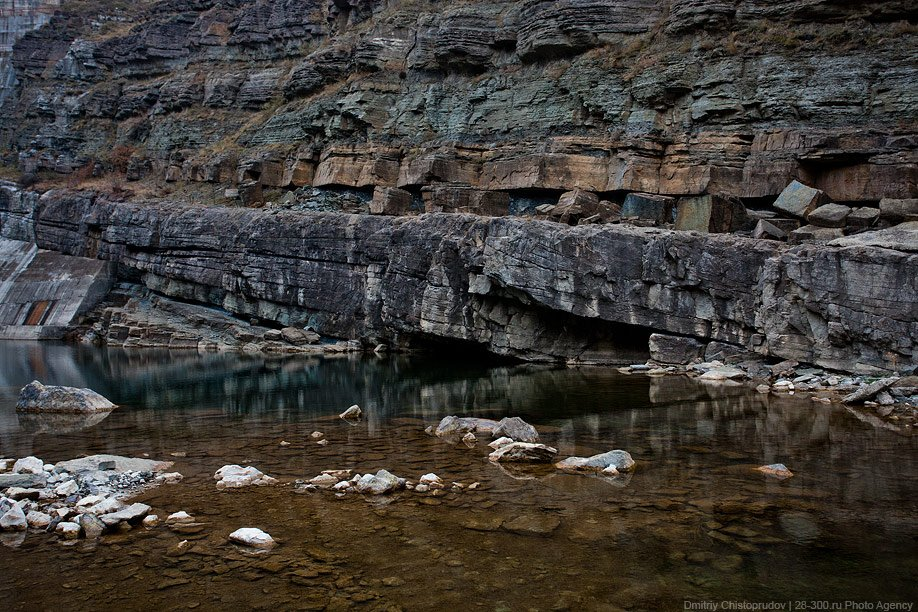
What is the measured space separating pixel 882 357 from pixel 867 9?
76.6 feet

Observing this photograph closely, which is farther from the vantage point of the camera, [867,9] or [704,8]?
[704,8]

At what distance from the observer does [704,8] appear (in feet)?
140

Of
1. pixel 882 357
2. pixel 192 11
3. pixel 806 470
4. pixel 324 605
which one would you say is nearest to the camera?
pixel 324 605

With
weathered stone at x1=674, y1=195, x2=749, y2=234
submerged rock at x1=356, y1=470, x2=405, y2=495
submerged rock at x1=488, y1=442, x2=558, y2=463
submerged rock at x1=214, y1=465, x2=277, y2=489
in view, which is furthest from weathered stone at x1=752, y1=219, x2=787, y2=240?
submerged rock at x1=214, y1=465, x2=277, y2=489

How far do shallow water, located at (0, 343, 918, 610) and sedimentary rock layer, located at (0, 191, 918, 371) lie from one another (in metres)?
7.49

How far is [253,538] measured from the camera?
948cm

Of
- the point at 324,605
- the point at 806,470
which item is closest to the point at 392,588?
the point at 324,605

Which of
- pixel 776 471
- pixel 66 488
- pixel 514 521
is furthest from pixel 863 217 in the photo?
pixel 66 488

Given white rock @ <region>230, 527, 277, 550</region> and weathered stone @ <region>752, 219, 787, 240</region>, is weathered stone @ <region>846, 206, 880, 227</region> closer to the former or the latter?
weathered stone @ <region>752, 219, 787, 240</region>

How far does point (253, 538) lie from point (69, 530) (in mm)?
2704

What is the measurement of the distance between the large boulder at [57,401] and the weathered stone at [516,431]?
42.7ft

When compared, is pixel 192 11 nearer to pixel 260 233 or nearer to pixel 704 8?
pixel 260 233

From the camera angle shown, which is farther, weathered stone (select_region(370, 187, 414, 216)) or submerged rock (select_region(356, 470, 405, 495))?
weathered stone (select_region(370, 187, 414, 216))

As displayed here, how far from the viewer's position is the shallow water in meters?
7.93
